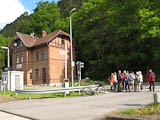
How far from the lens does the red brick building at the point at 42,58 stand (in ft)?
112

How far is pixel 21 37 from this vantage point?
38719 mm

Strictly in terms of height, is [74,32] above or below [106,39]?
above

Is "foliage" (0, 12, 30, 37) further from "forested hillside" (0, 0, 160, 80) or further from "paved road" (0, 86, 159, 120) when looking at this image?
"paved road" (0, 86, 159, 120)

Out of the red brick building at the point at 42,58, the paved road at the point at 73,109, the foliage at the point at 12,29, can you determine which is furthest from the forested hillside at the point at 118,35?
the foliage at the point at 12,29

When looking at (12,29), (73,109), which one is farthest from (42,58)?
(12,29)

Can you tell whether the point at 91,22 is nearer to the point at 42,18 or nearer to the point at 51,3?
the point at 42,18

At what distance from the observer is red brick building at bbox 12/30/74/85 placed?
34250 millimetres

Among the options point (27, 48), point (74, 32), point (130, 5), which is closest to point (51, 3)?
point (74, 32)

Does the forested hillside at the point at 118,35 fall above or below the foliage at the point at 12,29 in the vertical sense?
below

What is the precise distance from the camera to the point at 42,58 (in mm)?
35875

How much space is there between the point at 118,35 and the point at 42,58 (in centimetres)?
1512

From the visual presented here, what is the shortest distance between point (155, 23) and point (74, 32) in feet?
76.3

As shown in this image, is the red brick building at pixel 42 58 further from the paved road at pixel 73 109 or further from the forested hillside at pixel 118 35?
the paved road at pixel 73 109

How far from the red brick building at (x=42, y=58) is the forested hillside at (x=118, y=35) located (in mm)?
5223
